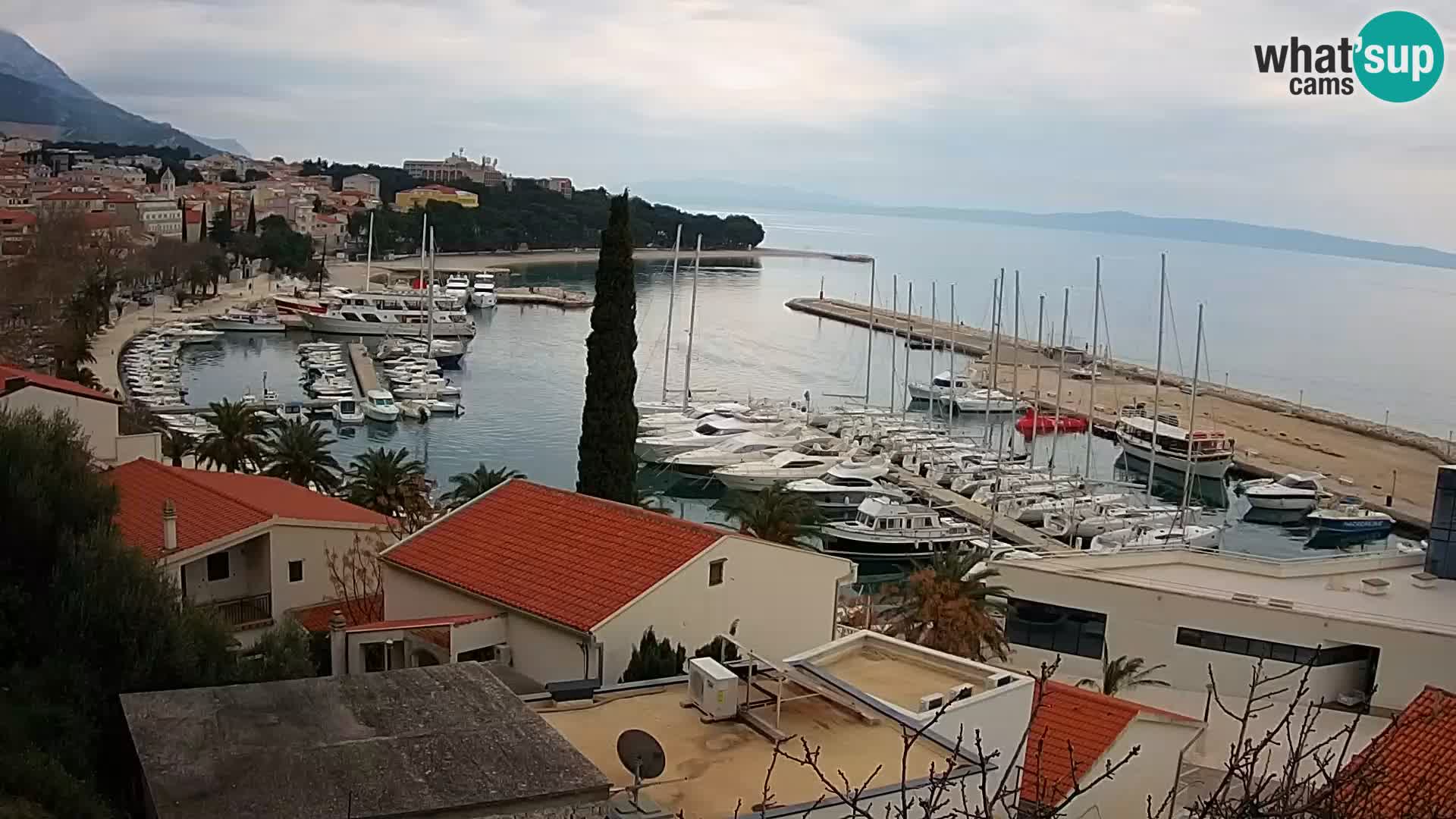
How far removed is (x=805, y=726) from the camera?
7555mm

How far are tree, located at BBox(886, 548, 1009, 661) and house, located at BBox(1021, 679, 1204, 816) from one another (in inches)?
187

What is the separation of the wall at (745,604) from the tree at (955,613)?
3.29m

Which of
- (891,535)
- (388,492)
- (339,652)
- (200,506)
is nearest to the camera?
(339,652)

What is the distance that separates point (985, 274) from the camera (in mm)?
150875

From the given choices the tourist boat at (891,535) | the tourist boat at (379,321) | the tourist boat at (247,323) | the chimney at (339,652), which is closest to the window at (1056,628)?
the chimney at (339,652)

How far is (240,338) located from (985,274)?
4370 inches

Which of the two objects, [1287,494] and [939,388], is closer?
[1287,494]

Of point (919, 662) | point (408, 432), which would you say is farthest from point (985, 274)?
point (919, 662)

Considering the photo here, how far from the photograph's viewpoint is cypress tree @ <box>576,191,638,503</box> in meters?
17.8

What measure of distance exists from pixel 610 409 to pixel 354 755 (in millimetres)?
12436

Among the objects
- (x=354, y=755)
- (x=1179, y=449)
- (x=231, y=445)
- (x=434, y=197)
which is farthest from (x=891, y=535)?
(x=434, y=197)

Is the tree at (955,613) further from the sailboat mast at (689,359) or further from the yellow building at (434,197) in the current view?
the yellow building at (434,197)

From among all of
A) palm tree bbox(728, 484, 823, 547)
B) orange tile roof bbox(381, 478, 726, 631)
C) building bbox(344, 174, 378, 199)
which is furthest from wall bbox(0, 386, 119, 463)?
building bbox(344, 174, 378, 199)

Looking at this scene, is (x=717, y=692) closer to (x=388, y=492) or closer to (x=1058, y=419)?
(x=388, y=492)
